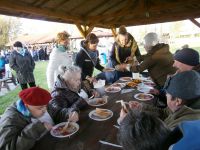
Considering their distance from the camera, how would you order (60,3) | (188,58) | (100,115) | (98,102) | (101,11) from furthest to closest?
(101,11) < (60,3) < (98,102) < (188,58) < (100,115)

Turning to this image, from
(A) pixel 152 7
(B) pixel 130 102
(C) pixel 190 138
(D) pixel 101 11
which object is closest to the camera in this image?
(C) pixel 190 138

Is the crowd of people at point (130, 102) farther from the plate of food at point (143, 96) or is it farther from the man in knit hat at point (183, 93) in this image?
the plate of food at point (143, 96)

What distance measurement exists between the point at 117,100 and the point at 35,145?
1.33 meters

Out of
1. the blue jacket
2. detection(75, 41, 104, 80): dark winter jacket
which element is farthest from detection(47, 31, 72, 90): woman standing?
the blue jacket

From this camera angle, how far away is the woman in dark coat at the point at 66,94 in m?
2.11

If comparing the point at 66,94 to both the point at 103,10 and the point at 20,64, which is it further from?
the point at 103,10

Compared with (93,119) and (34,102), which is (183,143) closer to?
(34,102)

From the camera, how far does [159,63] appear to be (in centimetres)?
300

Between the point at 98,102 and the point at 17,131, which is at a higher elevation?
the point at 17,131

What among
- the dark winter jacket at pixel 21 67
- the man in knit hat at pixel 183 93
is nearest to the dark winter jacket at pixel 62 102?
the man in knit hat at pixel 183 93

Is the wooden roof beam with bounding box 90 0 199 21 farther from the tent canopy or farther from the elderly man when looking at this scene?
the elderly man

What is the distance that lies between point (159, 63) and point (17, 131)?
219 centimetres

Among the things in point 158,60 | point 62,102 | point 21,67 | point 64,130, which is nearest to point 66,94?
point 62,102

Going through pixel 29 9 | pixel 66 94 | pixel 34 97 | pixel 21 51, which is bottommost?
pixel 66 94
